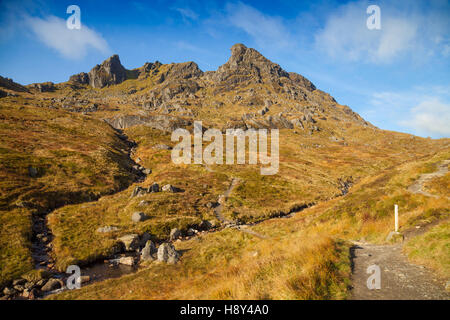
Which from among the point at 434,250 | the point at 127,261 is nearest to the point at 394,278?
the point at 434,250

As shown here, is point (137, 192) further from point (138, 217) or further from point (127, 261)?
point (127, 261)

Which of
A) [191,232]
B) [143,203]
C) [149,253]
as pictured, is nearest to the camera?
[149,253]

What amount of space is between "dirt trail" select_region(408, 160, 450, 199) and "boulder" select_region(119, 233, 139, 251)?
110ft

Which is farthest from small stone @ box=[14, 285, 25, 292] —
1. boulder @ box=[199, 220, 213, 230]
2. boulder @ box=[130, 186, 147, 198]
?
boulder @ box=[130, 186, 147, 198]

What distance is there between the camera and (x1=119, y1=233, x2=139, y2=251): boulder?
26.8 meters

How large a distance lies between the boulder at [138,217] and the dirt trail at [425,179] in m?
36.8

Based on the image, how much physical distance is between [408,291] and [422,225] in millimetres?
9246

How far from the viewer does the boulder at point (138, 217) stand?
34.1 m

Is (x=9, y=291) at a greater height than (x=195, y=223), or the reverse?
(x=195, y=223)

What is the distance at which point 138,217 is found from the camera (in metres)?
34.3

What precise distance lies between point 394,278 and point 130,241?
26.9m

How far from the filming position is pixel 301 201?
50312 mm

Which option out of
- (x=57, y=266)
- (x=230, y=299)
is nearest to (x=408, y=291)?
(x=230, y=299)
